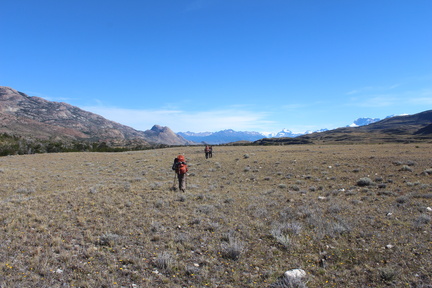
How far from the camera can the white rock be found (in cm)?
503

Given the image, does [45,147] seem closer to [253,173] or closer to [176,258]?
[253,173]

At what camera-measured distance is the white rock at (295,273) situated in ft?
16.5

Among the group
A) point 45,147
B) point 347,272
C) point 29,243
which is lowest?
point 347,272

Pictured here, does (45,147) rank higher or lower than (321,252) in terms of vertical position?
higher

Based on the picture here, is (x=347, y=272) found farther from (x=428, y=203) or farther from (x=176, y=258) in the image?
(x=428, y=203)

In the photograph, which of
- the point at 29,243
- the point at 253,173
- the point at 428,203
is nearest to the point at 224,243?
the point at 29,243

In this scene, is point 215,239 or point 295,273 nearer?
point 295,273

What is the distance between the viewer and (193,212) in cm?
971

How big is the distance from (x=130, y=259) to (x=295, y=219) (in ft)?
20.1

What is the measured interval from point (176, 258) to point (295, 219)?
5.07 metres

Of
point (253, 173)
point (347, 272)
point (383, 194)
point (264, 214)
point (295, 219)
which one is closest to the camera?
point (347, 272)

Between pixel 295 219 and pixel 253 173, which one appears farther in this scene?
pixel 253 173

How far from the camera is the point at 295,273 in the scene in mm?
5152

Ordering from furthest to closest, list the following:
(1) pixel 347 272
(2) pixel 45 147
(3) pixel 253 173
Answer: (2) pixel 45 147, (3) pixel 253 173, (1) pixel 347 272
